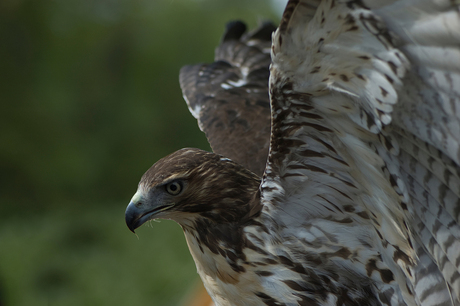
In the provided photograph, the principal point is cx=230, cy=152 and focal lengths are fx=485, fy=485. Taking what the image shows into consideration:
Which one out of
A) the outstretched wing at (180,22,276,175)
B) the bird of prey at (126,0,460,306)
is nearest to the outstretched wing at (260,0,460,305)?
the bird of prey at (126,0,460,306)

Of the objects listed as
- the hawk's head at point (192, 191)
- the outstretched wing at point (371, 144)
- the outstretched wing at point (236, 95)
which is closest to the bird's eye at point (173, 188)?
the hawk's head at point (192, 191)

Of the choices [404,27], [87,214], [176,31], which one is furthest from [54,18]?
[404,27]

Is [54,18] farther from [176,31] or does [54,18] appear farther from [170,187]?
[170,187]

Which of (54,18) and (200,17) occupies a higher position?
(54,18)

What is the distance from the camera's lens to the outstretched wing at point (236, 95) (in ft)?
12.3

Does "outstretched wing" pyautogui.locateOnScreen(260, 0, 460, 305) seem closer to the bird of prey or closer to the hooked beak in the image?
the bird of prey

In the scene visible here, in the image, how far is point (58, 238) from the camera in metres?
10.4

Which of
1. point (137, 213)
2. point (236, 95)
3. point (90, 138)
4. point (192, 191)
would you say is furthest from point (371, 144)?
point (90, 138)

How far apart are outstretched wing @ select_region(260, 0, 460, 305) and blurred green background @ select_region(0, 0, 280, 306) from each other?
23.0 ft

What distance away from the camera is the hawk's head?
244cm

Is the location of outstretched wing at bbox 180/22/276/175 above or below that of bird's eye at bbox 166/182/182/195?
below

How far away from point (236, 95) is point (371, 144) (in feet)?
8.40

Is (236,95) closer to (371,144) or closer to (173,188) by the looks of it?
(173,188)

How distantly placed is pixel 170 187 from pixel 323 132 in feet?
2.72
